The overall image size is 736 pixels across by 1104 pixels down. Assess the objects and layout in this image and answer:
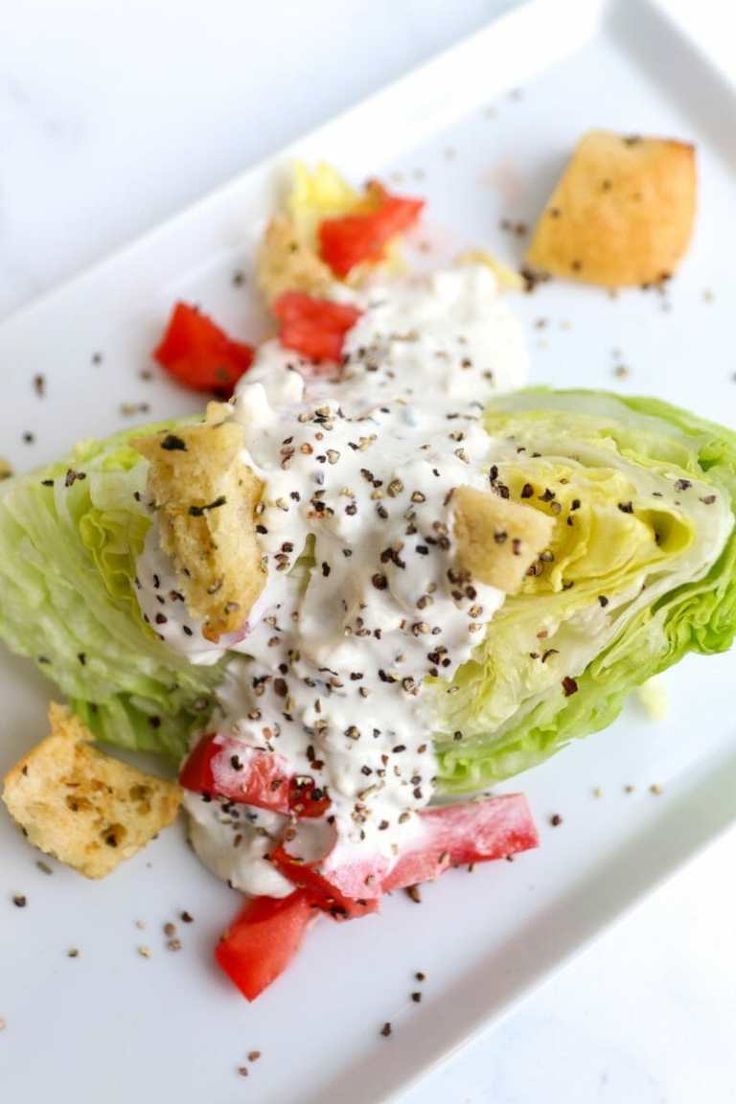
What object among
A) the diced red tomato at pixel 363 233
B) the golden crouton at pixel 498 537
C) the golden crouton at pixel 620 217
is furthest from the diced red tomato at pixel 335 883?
the golden crouton at pixel 620 217

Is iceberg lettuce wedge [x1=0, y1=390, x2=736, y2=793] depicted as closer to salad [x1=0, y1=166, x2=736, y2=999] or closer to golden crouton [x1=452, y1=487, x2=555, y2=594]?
salad [x1=0, y1=166, x2=736, y2=999]

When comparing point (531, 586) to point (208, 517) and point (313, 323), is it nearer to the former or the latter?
point (208, 517)

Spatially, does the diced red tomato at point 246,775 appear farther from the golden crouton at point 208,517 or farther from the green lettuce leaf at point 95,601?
the golden crouton at point 208,517

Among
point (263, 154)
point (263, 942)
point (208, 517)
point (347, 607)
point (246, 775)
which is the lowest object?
point (263, 942)

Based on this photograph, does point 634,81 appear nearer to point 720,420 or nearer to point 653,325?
point 653,325

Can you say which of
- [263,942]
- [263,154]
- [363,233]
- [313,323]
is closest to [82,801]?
[263,942]

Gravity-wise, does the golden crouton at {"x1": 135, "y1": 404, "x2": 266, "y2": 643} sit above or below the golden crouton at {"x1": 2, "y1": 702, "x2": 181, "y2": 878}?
above

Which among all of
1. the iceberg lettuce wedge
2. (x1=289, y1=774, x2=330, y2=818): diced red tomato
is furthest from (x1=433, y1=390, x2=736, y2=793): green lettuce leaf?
(x1=289, y1=774, x2=330, y2=818): diced red tomato

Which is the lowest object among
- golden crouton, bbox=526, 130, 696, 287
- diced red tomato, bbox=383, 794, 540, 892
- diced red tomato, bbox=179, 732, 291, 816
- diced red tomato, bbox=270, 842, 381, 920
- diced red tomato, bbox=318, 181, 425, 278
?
diced red tomato, bbox=383, 794, 540, 892
